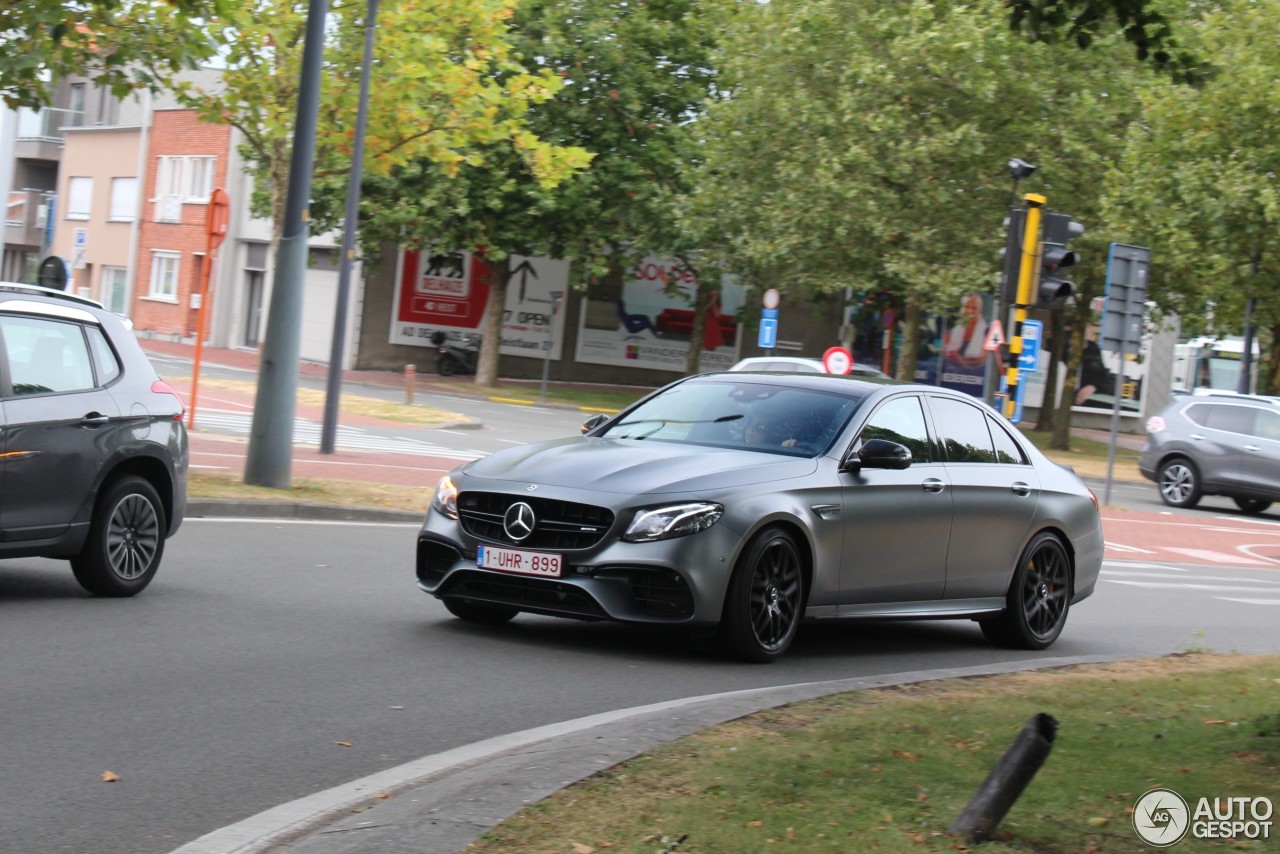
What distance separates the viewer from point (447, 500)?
30.6ft

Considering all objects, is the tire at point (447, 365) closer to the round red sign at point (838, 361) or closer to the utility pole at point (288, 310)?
the round red sign at point (838, 361)

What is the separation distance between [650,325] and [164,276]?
16767 millimetres

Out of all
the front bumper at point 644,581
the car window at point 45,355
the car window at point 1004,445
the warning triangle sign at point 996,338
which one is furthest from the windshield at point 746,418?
the warning triangle sign at point 996,338

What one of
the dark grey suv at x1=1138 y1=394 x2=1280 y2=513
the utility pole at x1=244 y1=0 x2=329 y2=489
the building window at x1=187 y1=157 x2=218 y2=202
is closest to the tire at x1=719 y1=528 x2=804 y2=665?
the utility pole at x1=244 y1=0 x2=329 y2=489

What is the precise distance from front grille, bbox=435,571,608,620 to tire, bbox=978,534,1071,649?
340 cm

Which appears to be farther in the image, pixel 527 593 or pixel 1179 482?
pixel 1179 482

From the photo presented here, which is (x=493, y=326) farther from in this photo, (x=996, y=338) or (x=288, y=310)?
(x=288, y=310)

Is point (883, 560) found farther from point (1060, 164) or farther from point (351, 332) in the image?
point (351, 332)

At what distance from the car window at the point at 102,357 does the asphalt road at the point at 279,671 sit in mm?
1260

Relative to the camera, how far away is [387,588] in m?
11.1

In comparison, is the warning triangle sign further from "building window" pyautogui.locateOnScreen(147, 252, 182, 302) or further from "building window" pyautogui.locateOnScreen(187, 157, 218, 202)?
"building window" pyautogui.locateOnScreen(147, 252, 182, 302)

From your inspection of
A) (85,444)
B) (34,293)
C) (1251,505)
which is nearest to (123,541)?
(85,444)

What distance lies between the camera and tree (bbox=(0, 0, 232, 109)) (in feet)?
47.3

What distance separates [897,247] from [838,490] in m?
32.6
